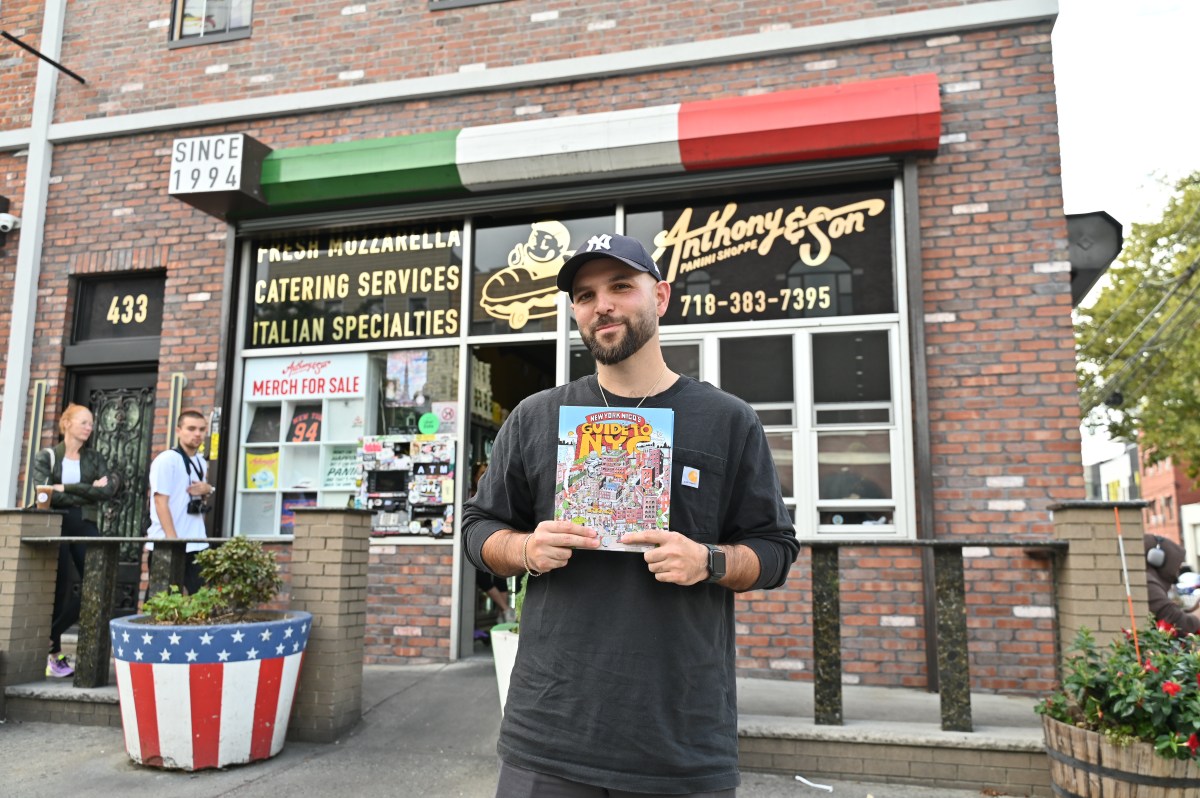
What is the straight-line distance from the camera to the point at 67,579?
6.02 metres

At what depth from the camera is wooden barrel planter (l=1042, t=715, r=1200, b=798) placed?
3.29 meters

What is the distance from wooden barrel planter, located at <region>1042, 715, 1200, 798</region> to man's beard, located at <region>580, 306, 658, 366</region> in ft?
9.19

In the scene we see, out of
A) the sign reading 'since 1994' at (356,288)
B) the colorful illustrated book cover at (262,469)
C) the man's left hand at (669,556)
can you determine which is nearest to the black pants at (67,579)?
the colorful illustrated book cover at (262,469)

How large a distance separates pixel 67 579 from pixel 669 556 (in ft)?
19.2

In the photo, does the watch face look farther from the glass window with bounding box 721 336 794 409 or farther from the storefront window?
the storefront window

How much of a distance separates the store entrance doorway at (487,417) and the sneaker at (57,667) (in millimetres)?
2723

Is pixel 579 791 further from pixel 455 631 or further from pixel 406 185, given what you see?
pixel 406 185

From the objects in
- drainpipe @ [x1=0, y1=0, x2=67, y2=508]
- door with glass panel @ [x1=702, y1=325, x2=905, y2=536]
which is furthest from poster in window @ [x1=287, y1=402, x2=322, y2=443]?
door with glass panel @ [x1=702, y1=325, x2=905, y2=536]

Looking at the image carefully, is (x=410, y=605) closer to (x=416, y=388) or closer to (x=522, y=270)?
(x=416, y=388)

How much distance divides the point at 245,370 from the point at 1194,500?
4629 centimetres

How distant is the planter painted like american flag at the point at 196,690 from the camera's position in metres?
4.36

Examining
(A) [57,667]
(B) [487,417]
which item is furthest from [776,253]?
(A) [57,667]

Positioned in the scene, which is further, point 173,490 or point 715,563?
point 173,490

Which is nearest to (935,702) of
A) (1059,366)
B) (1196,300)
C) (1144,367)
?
(1059,366)
